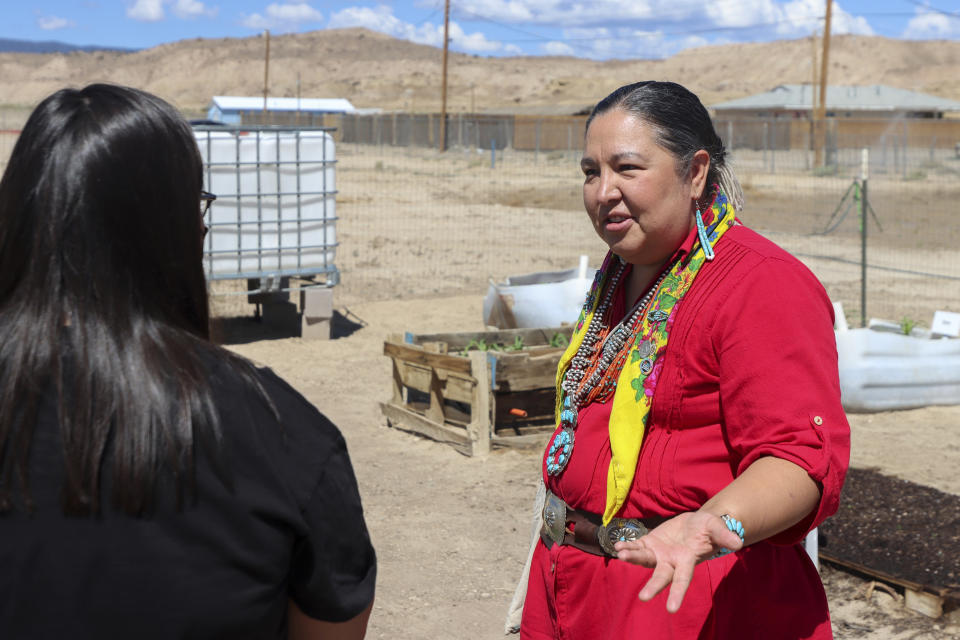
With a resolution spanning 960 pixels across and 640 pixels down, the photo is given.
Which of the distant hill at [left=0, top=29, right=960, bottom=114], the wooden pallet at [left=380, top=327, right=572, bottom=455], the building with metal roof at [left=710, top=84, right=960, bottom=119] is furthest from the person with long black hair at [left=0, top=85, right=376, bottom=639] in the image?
the distant hill at [left=0, top=29, right=960, bottom=114]

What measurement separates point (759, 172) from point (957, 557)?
25190 mm

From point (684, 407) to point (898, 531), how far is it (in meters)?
3.36

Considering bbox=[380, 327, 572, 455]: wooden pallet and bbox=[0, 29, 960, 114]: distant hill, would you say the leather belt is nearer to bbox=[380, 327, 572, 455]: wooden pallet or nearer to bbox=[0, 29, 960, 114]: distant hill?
bbox=[380, 327, 572, 455]: wooden pallet

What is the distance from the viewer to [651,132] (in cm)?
202

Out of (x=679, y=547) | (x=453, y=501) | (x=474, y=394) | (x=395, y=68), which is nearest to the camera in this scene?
(x=679, y=547)

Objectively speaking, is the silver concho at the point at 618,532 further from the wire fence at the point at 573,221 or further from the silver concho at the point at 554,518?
the wire fence at the point at 573,221

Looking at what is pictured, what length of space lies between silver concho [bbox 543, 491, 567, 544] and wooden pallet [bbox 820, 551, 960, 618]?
8.42 feet

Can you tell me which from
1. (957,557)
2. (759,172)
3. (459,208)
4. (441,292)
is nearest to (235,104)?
(759,172)

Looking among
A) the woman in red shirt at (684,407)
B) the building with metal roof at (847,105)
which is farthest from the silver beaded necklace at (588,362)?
the building with metal roof at (847,105)

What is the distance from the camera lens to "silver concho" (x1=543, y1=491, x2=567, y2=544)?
2135mm

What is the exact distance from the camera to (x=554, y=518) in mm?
2162

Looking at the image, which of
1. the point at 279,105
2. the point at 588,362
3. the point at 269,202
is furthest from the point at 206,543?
the point at 279,105

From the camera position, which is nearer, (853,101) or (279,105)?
(853,101)

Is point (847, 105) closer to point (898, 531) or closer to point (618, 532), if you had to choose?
point (898, 531)
